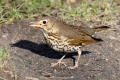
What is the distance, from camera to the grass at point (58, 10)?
344 inches

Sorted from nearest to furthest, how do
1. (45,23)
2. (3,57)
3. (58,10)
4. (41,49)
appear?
(3,57), (45,23), (41,49), (58,10)

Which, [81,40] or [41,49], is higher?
[81,40]

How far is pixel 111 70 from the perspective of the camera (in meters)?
6.73

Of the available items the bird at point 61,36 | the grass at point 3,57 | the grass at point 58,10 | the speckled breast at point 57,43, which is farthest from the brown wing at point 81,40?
the grass at point 58,10

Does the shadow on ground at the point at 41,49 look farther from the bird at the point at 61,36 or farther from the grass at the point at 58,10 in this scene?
the grass at the point at 58,10

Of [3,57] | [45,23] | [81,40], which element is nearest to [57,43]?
[45,23]

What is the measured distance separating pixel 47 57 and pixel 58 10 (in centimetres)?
215

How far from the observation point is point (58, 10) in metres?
9.27

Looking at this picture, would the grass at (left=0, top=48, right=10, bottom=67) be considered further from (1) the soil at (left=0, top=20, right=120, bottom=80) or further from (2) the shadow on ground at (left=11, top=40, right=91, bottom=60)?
(2) the shadow on ground at (left=11, top=40, right=91, bottom=60)

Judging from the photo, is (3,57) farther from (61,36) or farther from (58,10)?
(58,10)

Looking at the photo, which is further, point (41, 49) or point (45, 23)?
point (41, 49)

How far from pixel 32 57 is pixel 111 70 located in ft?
5.51

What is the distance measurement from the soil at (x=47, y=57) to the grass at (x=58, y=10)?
12.2 inches

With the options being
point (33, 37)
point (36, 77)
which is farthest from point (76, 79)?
point (33, 37)
